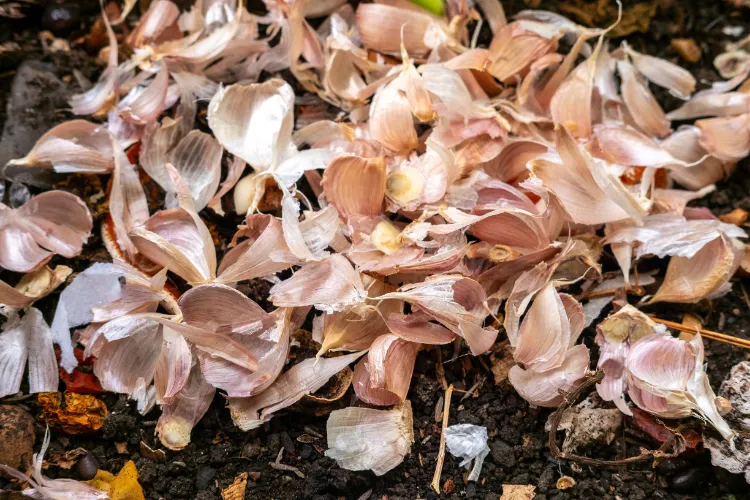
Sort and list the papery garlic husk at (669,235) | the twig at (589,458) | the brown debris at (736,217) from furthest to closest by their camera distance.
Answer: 1. the brown debris at (736,217)
2. the papery garlic husk at (669,235)
3. the twig at (589,458)

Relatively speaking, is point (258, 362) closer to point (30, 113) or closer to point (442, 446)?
point (442, 446)

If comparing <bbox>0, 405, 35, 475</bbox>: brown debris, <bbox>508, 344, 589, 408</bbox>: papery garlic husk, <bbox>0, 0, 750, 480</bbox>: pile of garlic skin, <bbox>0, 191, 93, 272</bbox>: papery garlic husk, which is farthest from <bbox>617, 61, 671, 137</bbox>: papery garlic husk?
<bbox>0, 405, 35, 475</bbox>: brown debris

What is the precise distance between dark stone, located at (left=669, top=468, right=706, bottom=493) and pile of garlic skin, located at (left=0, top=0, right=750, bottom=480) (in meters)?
0.07

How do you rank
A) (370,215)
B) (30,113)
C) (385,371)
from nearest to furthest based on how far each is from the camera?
(385,371) → (370,215) → (30,113)

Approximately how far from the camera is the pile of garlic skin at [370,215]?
0.74 metres

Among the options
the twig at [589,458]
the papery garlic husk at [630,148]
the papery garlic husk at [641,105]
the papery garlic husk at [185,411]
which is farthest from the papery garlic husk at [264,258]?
the papery garlic husk at [641,105]

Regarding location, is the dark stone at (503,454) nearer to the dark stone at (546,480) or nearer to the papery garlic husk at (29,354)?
the dark stone at (546,480)

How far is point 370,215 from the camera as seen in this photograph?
817 mm

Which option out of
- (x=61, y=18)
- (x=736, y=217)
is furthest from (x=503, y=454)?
(x=61, y=18)

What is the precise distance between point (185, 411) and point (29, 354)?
0.67 ft

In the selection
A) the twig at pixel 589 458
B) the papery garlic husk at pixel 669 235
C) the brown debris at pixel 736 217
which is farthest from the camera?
the brown debris at pixel 736 217

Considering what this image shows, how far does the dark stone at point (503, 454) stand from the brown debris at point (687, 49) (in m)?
0.71

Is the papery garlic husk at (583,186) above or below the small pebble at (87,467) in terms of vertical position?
above

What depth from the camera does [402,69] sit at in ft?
2.91
